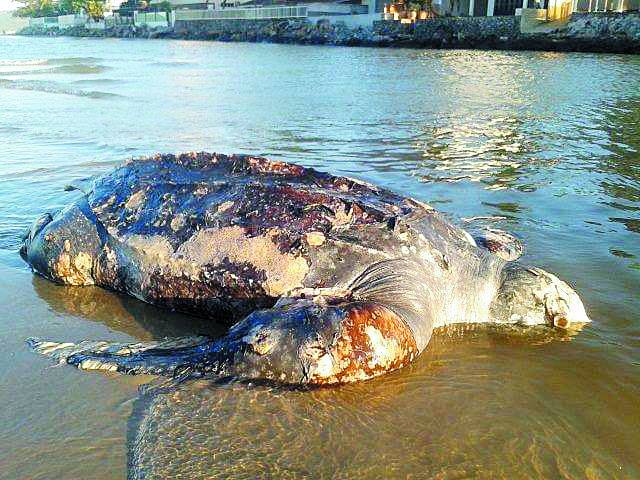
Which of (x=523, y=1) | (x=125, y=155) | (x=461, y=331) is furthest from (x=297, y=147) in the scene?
→ (x=523, y=1)

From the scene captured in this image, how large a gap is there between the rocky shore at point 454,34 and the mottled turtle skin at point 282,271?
34.6m

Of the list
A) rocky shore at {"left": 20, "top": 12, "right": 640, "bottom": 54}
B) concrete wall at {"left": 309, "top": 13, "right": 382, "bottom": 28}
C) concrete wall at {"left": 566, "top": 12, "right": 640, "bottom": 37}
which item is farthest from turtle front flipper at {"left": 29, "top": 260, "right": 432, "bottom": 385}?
concrete wall at {"left": 309, "top": 13, "right": 382, "bottom": 28}

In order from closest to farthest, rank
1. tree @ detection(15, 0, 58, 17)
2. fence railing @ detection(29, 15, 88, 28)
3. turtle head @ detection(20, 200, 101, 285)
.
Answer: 1. turtle head @ detection(20, 200, 101, 285)
2. fence railing @ detection(29, 15, 88, 28)
3. tree @ detection(15, 0, 58, 17)

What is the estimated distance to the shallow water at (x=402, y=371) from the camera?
8.47 feet

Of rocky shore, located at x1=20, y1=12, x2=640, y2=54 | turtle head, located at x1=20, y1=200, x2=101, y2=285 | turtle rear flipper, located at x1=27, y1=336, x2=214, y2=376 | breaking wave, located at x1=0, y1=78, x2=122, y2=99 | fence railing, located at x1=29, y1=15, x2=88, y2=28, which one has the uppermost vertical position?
fence railing, located at x1=29, y1=15, x2=88, y2=28

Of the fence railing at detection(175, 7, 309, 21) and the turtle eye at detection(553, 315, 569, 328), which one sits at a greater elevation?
the fence railing at detection(175, 7, 309, 21)

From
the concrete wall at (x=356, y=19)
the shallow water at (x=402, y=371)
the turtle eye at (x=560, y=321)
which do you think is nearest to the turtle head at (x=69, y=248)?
the shallow water at (x=402, y=371)

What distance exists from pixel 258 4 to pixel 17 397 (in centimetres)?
7922

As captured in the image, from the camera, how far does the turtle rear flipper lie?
3193 millimetres

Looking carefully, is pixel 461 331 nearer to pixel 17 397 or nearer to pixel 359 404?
pixel 359 404

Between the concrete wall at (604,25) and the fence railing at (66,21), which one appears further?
the fence railing at (66,21)

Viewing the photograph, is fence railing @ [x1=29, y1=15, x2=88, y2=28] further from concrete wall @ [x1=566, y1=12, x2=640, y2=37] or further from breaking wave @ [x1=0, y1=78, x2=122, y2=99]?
breaking wave @ [x1=0, y1=78, x2=122, y2=99]

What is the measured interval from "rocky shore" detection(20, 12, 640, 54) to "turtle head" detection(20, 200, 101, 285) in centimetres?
3535

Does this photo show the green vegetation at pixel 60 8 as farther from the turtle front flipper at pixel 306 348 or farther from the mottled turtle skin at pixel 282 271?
the turtle front flipper at pixel 306 348
